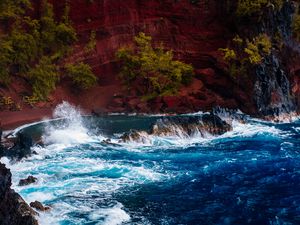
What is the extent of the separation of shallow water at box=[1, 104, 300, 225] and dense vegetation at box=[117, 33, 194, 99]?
5.40 metres

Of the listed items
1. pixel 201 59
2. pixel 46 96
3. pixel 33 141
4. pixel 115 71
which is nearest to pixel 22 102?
pixel 46 96

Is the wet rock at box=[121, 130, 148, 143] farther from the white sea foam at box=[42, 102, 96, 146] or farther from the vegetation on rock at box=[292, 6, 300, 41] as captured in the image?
the vegetation on rock at box=[292, 6, 300, 41]

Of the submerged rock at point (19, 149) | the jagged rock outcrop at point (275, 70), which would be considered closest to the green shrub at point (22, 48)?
the submerged rock at point (19, 149)

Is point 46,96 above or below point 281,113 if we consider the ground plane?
above

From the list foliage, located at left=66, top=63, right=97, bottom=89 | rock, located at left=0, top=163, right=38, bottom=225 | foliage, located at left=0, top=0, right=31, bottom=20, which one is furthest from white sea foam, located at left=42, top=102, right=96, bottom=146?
rock, located at left=0, top=163, right=38, bottom=225

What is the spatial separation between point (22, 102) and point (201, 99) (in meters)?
12.2

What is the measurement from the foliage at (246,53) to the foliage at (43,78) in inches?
476

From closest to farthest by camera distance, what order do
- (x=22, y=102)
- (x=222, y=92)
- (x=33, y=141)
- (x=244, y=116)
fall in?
(x=33, y=141) < (x=22, y=102) < (x=244, y=116) < (x=222, y=92)

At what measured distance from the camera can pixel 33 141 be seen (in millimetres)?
23312

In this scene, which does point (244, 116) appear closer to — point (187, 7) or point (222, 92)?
point (222, 92)

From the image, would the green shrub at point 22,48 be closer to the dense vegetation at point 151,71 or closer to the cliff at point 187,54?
the cliff at point 187,54

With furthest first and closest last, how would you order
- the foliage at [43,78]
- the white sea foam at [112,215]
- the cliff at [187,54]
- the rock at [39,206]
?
the cliff at [187,54]
the foliage at [43,78]
the rock at [39,206]
the white sea foam at [112,215]

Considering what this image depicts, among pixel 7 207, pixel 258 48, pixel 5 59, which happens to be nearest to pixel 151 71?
pixel 258 48

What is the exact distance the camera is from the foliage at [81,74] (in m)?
31.6
